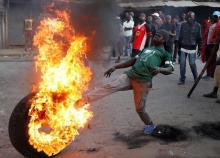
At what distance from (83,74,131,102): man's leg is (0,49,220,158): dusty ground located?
Result: 25.7 inches

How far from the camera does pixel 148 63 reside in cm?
608

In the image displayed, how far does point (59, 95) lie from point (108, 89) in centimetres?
93

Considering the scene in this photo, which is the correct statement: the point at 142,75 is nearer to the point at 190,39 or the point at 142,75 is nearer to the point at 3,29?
the point at 190,39

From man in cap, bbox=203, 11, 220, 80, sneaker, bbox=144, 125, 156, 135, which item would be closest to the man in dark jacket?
man in cap, bbox=203, 11, 220, 80

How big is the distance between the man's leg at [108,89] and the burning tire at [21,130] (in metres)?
1.07

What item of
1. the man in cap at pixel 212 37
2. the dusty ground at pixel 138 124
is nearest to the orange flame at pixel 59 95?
the dusty ground at pixel 138 124

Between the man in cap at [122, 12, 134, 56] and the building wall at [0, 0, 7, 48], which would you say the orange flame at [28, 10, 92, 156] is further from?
the building wall at [0, 0, 7, 48]

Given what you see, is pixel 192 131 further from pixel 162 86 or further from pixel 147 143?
pixel 162 86

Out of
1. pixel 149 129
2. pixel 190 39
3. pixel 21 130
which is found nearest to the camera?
pixel 21 130

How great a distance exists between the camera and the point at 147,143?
6.03m

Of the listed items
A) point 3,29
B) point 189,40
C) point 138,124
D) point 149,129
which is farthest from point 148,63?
point 3,29

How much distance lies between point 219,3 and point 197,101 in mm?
13839

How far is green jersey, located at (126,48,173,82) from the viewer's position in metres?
6.09

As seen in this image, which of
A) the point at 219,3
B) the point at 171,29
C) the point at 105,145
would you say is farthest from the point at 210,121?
the point at 219,3
